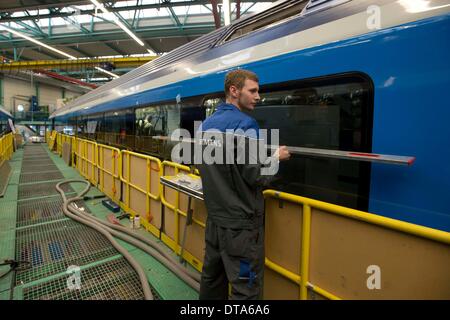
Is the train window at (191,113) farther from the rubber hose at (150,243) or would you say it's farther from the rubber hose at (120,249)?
the rubber hose at (120,249)

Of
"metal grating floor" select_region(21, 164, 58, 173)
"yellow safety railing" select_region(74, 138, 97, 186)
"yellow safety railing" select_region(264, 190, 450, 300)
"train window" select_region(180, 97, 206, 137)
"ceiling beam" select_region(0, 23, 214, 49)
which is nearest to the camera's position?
"yellow safety railing" select_region(264, 190, 450, 300)

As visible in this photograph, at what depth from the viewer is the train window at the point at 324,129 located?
1422 millimetres

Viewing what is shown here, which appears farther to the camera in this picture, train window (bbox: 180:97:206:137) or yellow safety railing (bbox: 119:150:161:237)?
yellow safety railing (bbox: 119:150:161:237)

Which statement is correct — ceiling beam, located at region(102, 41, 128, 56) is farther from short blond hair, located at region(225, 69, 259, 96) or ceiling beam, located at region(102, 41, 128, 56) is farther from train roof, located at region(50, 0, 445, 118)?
short blond hair, located at region(225, 69, 259, 96)

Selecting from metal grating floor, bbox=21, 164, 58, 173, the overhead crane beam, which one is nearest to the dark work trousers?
metal grating floor, bbox=21, 164, 58, 173

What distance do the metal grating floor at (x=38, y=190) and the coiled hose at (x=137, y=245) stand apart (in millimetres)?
1370

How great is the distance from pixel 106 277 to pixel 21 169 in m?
7.72

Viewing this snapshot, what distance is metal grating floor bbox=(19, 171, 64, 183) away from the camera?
646cm

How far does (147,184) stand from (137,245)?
2.66ft

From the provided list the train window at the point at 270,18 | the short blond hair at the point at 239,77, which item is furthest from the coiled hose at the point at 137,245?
the train window at the point at 270,18

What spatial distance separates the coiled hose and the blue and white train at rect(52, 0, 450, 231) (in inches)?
52.0

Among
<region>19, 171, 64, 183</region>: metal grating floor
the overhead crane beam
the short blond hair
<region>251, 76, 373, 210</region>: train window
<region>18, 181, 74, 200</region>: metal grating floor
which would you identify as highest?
the overhead crane beam

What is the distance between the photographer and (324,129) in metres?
1.65

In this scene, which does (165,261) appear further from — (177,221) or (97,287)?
(97,287)
